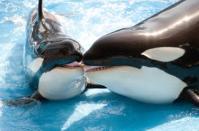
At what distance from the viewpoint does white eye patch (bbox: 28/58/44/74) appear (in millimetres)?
4719

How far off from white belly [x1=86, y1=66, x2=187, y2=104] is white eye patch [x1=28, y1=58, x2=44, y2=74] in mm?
452

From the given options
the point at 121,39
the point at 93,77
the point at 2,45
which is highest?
the point at 121,39

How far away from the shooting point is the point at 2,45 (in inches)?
249

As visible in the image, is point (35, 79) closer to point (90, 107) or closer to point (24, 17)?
point (90, 107)

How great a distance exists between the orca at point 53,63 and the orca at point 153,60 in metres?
0.17

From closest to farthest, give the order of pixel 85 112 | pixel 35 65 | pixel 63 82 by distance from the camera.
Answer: pixel 63 82 < pixel 85 112 < pixel 35 65

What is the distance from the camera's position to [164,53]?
452 centimetres

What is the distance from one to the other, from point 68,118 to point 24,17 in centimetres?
291

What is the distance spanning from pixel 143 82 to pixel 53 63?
0.83m

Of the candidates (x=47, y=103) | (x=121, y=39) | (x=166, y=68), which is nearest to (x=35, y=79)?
(x=47, y=103)

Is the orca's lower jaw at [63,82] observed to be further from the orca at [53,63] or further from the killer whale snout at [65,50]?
the killer whale snout at [65,50]

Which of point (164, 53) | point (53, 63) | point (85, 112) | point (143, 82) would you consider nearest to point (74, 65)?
point (53, 63)

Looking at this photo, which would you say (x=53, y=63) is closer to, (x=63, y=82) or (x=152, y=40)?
(x=63, y=82)

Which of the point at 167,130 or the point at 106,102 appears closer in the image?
the point at 167,130
